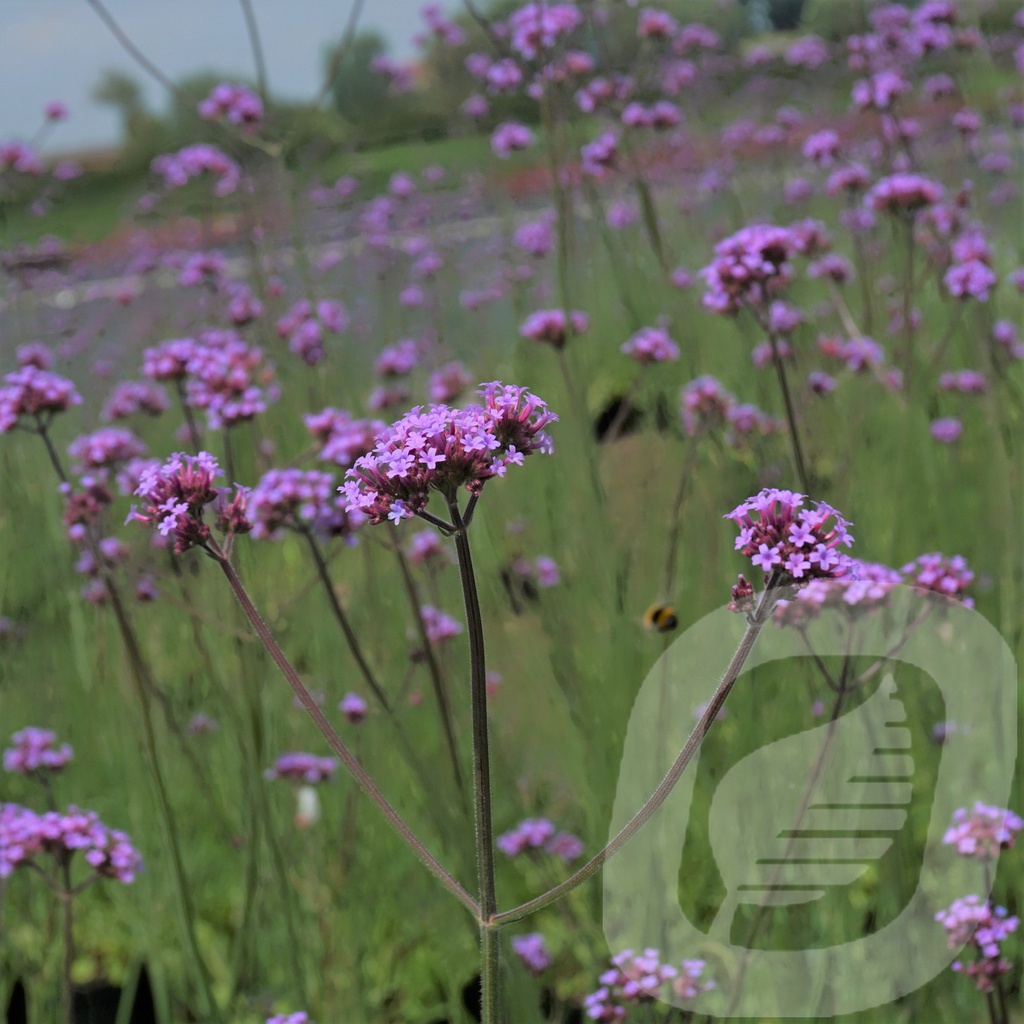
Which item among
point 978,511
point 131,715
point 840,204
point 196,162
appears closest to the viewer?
point 131,715

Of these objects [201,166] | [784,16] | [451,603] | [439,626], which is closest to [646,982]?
[439,626]

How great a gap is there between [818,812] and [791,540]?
903 millimetres

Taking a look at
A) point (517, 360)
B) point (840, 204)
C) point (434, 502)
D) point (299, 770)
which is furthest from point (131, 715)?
point (840, 204)

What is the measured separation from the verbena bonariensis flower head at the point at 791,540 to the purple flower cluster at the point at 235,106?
2494 mm

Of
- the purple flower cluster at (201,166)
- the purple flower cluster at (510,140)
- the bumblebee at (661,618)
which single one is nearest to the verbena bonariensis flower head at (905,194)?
the bumblebee at (661,618)

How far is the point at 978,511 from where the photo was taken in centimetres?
293

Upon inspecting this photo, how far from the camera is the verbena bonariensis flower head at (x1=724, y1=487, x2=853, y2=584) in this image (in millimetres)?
1023

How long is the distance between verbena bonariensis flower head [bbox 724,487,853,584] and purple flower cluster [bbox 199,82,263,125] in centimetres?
249

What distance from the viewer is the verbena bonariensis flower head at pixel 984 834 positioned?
1577 mm

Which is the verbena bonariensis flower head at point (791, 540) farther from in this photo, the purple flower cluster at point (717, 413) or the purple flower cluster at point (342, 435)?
the purple flower cluster at point (717, 413)

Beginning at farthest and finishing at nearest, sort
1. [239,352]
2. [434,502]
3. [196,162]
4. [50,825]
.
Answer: [196,162] → [434,502] → [239,352] → [50,825]

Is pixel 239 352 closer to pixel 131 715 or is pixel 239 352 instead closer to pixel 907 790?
pixel 131 715

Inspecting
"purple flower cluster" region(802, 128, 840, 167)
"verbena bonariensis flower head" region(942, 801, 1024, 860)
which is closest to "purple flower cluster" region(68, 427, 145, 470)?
"verbena bonariensis flower head" region(942, 801, 1024, 860)

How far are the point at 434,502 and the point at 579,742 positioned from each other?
710mm
